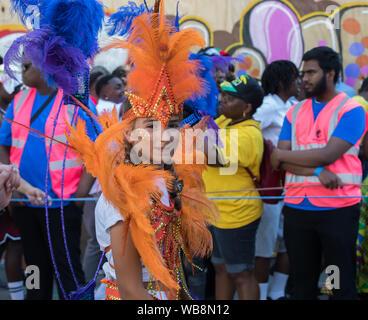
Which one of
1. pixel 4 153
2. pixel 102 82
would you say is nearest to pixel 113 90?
pixel 102 82

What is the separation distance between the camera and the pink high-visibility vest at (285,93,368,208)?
336 cm

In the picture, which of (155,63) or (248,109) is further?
(248,109)

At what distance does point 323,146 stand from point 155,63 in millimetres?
1799

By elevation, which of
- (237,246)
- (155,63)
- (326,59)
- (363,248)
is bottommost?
(363,248)

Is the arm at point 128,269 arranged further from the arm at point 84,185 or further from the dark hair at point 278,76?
the dark hair at point 278,76

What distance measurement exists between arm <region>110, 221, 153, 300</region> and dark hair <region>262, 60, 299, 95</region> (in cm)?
310

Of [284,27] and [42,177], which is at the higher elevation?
[284,27]

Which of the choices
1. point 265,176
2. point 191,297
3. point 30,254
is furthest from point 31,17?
point 265,176

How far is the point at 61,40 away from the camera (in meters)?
2.49

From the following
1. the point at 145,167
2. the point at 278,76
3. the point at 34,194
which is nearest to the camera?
the point at 145,167

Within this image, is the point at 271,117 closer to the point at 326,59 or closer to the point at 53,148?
the point at 326,59

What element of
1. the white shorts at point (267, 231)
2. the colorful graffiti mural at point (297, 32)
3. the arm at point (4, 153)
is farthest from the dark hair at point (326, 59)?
the arm at point (4, 153)

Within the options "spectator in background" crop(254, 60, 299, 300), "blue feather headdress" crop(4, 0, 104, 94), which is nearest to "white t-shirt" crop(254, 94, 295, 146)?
"spectator in background" crop(254, 60, 299, 300)

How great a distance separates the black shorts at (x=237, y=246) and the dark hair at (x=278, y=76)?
59.5 inches
